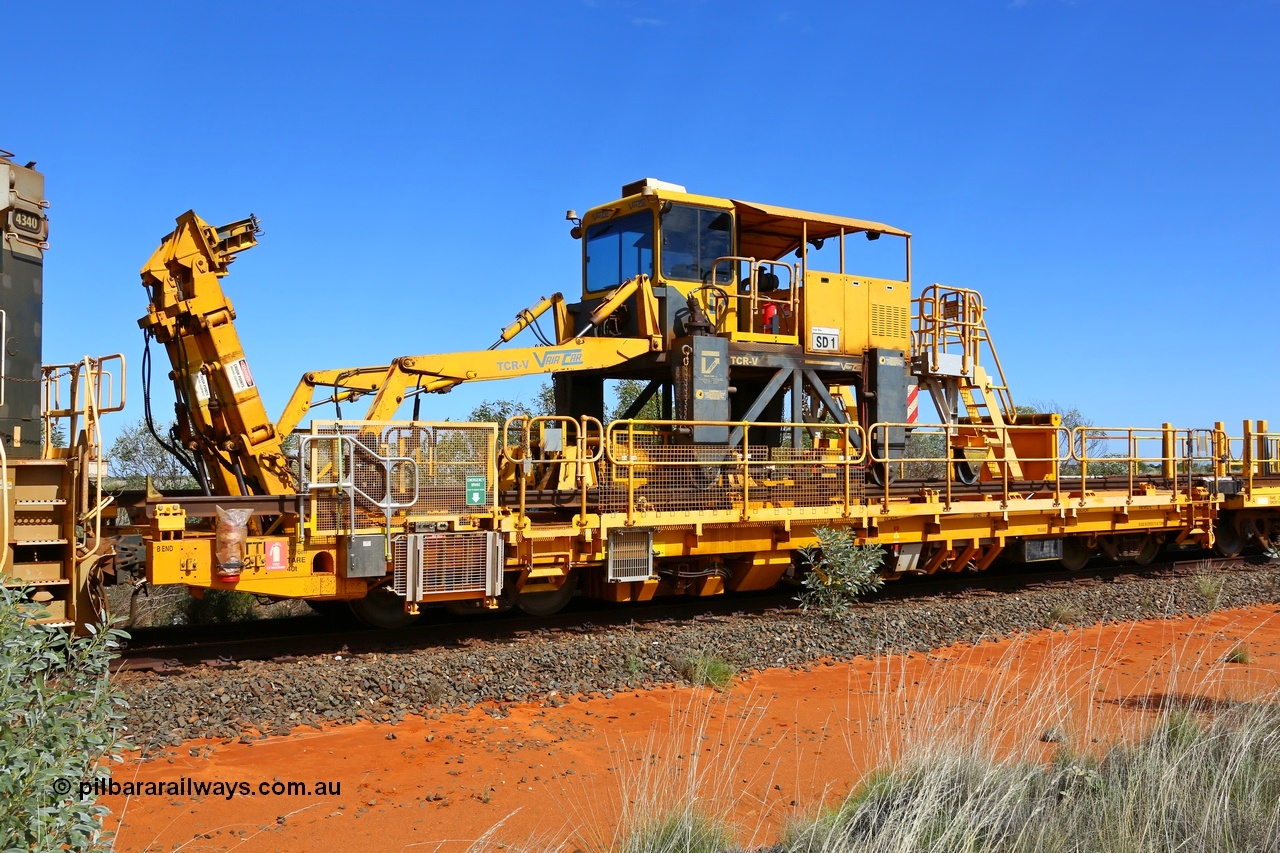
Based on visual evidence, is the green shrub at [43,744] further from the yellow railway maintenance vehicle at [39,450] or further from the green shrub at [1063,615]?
the green shrub at [1063,615]

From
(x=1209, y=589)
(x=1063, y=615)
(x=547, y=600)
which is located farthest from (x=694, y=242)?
(x=1209, y=589)

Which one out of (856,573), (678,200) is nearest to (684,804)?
(856,573)

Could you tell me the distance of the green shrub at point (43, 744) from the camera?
3170 mm

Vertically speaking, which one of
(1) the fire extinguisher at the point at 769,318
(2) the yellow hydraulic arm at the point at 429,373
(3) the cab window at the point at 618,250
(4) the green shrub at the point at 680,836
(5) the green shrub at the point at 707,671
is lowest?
(5) the green shrub at the point at 707,671

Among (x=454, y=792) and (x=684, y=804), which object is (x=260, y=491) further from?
(x=684, y=804)

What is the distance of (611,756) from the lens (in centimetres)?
637

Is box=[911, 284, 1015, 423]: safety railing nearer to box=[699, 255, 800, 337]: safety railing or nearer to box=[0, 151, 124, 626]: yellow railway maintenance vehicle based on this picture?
box=[699, 255, 800, 337]: safety railing

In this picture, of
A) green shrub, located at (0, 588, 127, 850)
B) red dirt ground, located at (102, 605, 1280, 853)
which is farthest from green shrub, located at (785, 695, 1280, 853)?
green shrub, located at (0, 588, 127, 850)

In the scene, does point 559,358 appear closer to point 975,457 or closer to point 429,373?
point 429,373

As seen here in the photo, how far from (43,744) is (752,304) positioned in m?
9.82

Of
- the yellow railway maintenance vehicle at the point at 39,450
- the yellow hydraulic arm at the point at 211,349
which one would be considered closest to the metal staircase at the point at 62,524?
the yellow railway maintenance vehicle at the point at 39,450

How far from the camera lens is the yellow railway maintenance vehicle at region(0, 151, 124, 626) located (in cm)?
734

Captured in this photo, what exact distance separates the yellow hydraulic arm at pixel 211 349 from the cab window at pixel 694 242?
4886 mm

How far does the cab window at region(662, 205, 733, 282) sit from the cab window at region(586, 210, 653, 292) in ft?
0.73
